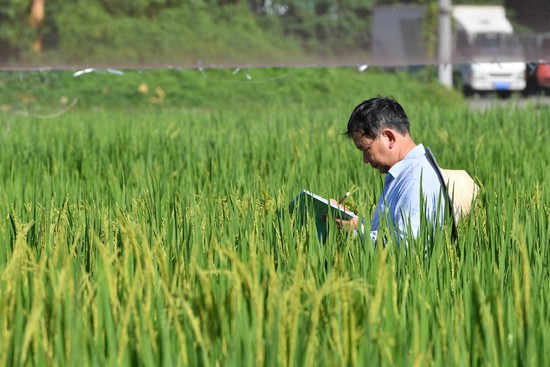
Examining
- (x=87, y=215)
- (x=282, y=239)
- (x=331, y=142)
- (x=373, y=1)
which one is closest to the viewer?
(x=282, y=239)

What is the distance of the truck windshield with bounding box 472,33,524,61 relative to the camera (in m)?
8.07

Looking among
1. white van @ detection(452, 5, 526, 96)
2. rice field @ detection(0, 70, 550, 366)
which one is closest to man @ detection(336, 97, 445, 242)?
rice field @ detection(0, 70, 550, 366)

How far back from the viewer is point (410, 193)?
3057 millimetres

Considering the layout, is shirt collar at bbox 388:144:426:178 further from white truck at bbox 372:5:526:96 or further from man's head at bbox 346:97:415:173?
white truck at bbox 372:5:526:96

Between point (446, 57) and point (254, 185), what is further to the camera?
point (446, 57)

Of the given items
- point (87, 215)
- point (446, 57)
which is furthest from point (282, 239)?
point (446, 57)

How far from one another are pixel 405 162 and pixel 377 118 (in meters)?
0.16

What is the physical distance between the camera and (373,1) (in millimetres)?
9008

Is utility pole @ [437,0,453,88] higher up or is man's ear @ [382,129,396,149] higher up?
utility pole @ [437,0,453,88]

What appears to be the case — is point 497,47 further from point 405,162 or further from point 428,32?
point 405,162

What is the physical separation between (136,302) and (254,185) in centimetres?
219

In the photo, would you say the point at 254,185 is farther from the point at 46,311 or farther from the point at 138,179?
the point at 46,311

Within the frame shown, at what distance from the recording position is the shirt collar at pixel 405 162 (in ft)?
10.2

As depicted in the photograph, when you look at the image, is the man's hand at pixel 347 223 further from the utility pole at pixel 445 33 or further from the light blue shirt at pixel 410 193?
the utility pole at pixel 445 33
